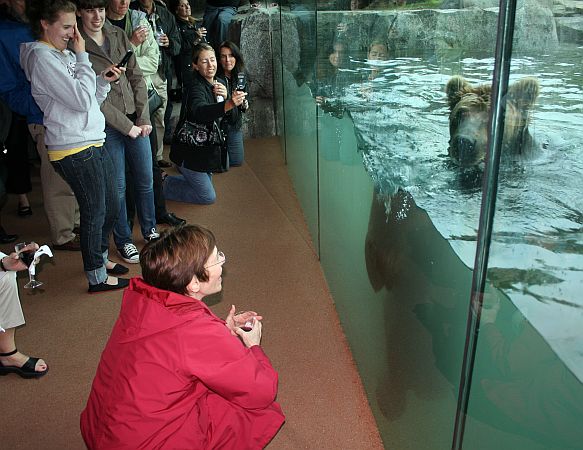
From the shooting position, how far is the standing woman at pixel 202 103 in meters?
4.30

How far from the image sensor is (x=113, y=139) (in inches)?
138

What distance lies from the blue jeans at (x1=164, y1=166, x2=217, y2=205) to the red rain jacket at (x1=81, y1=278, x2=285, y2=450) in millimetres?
3101

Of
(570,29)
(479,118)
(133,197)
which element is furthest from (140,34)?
(570,29)

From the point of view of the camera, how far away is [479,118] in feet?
4.55

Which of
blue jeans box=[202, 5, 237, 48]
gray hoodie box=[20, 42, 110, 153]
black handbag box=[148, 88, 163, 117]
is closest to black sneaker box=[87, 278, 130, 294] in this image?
gray hoodie box=[20, 42, 110, 153]

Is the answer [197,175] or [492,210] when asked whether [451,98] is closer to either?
[492,210]

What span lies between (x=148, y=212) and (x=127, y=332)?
250 cm

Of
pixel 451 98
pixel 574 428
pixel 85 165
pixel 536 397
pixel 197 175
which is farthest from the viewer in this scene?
pixel 197 175

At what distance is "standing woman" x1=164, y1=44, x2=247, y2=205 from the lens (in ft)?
14.1

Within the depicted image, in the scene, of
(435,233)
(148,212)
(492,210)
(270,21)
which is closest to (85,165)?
(148,212)

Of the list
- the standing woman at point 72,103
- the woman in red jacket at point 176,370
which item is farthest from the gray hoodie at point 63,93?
the woman in red jacket at point 176,370

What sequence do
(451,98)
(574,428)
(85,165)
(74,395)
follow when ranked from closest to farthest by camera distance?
(574,428), (451,98), (74,395), (85,165)

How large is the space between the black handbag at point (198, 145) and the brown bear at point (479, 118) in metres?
3.08

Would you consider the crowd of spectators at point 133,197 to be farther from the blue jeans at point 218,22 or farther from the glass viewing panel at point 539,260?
the glass viewing panel at point 539,260
